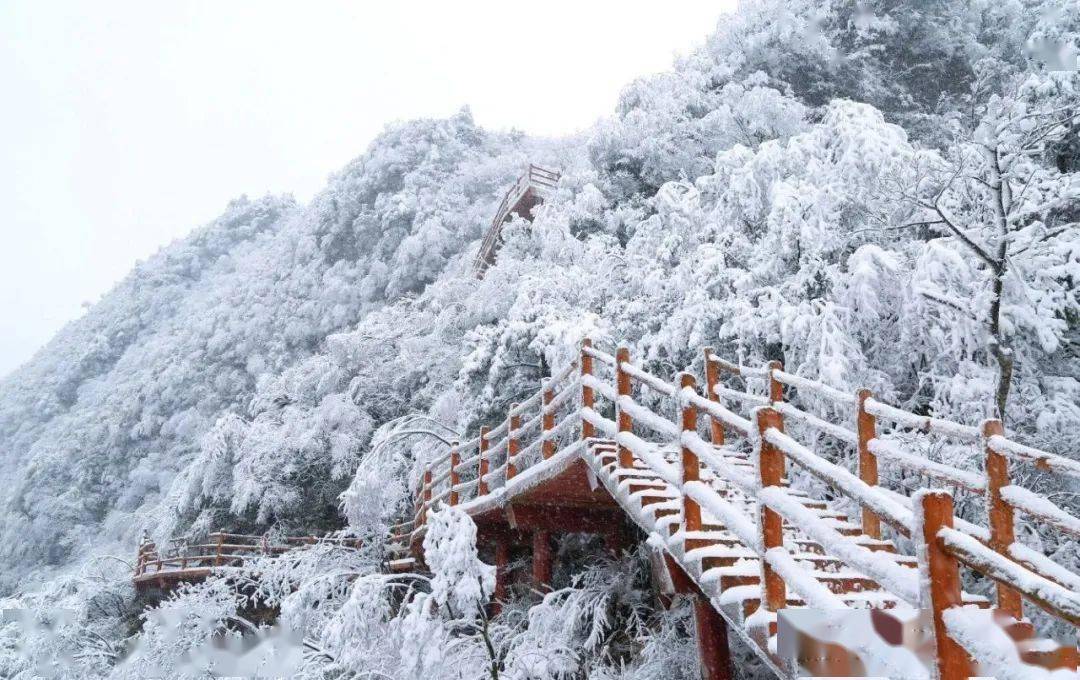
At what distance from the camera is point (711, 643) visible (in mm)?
5344

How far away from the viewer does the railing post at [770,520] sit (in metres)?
3.36

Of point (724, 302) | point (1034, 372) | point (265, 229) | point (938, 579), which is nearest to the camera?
point (938, 579)

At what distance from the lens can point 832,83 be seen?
16062 millimetres

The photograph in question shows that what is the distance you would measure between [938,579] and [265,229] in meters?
54.4

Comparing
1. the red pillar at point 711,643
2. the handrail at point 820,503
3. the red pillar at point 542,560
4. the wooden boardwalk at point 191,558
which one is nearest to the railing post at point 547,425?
the handrail at point 820,503

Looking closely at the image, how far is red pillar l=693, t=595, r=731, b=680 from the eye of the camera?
531 cm

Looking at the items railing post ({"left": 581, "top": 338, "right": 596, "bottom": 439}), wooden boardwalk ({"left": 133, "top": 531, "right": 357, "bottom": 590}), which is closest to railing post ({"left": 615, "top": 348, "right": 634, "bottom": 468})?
railing post ({"left": 581, "top": 338, "right": 596, "bottom": 439})

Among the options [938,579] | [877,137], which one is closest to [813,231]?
[877,137]

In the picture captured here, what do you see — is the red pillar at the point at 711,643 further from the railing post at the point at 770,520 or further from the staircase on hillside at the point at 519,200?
the staircase on hillside at the point at 519,200

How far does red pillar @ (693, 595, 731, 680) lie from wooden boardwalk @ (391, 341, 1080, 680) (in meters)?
0.01

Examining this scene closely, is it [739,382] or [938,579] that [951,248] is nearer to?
[739,382]

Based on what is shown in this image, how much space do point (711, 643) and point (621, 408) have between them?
1934 millimetres

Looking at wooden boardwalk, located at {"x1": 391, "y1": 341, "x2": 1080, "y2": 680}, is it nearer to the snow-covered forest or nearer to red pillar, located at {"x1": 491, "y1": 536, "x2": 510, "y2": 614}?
the snow-covered forest

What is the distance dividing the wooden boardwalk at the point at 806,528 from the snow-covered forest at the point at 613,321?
107cm
